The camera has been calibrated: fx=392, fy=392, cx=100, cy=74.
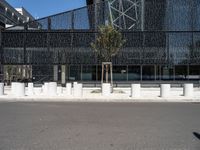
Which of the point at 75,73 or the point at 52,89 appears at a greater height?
the point at 75,73

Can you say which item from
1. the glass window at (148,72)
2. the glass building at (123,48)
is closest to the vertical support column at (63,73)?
the glass building at (123,48)

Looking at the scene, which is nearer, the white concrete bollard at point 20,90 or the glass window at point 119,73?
the white concrete bollard at point 20,90

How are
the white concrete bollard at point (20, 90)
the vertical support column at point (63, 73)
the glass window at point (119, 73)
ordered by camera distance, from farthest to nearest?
the glass window at point (119, 73) < the vertical support column at point (63, 73) < the white concrete bollard at point (20, 90)

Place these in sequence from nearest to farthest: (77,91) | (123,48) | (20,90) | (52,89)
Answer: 1. (20,90)
2. (77,91)
3. (52,89)
4. (123,48)

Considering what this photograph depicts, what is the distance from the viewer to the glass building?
43188 mm

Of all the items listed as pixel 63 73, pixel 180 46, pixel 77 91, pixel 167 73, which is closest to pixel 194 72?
pixel 167 73

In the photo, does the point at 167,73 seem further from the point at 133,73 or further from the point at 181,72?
the point at 133,73

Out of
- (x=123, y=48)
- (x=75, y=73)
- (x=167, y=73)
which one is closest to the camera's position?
(x=123, y=48)

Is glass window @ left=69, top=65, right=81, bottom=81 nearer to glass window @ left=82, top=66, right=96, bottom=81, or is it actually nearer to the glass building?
the glass building

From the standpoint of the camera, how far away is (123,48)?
143ft

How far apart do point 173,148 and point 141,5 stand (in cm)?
3929

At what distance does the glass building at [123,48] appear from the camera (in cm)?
4319

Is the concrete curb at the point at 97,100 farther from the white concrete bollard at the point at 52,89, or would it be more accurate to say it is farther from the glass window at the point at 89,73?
the glass window at the point at 89,73

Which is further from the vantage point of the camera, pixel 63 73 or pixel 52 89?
pixel 63 73
